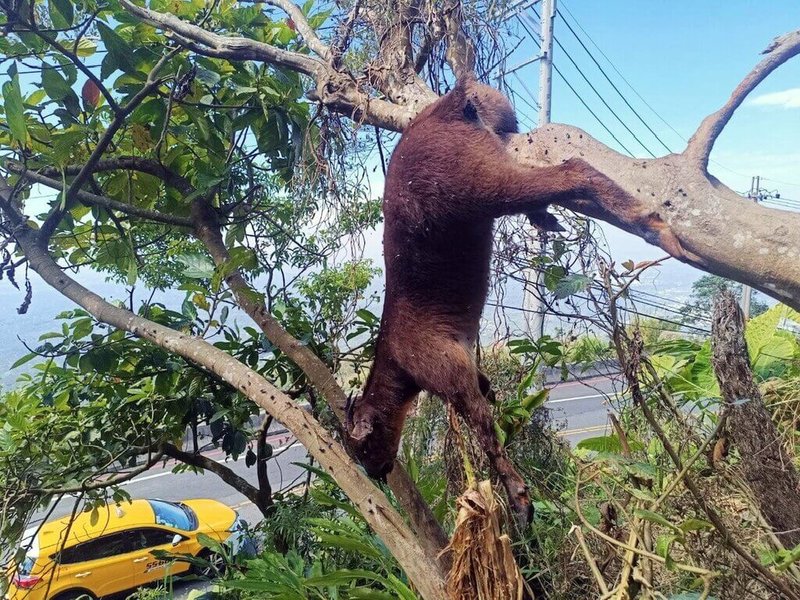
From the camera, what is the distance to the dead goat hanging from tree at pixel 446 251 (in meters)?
1.42

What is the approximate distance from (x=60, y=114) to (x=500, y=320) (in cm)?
196

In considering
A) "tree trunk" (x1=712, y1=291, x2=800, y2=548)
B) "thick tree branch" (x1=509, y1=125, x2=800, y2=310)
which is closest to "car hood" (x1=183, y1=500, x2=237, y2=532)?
"tree trunk" (x1=712, y1=291, x2=800, y2=548)

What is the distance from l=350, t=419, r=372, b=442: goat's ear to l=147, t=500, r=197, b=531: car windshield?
468 centimetres

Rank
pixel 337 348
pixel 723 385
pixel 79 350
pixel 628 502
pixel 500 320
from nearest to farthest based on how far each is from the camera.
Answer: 1. pixel 723 385
2. pixel 628 502
3. pixel 500 320
4. pixel 79 350
5. pixel 337 348

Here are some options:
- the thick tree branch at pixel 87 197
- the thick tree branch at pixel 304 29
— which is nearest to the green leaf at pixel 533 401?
the thick tree branch at pixel 304 29

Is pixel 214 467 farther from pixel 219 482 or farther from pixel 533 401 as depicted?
pixel 219 482

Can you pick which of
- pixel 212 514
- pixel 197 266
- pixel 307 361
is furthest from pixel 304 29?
pixel 212 514

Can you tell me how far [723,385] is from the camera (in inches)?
60.5

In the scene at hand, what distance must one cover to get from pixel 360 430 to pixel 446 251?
742mm

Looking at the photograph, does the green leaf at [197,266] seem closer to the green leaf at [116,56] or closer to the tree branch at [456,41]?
the green leaf at [116,56]

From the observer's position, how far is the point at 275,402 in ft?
5.90

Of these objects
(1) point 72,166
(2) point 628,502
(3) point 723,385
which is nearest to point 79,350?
(1) point 72,166

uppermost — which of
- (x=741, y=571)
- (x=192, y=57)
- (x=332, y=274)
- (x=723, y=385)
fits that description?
(x=192, y=57)

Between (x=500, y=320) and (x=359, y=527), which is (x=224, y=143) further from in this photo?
(x=359, y=527)
